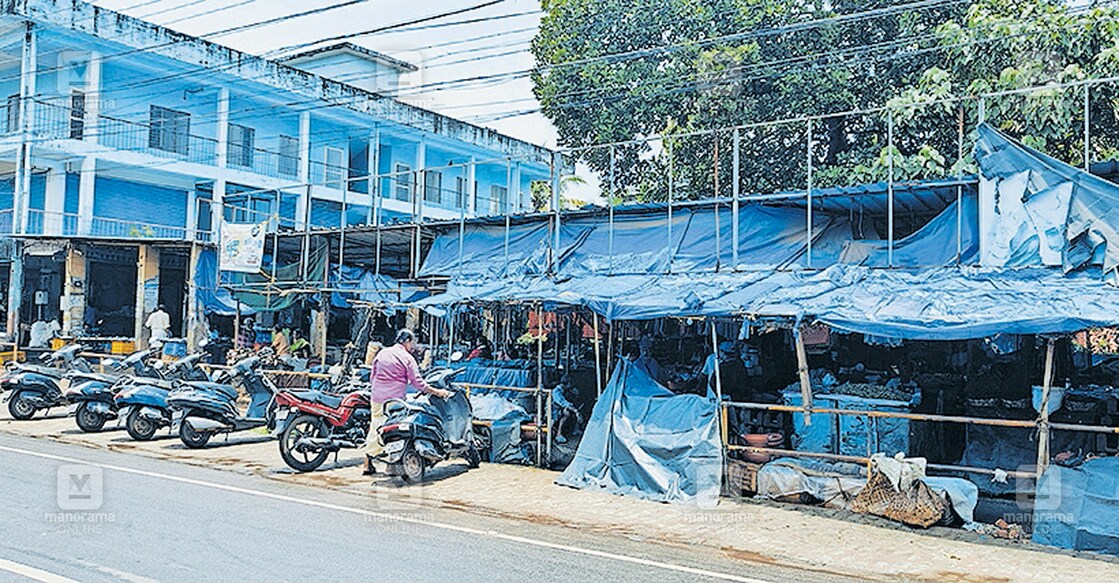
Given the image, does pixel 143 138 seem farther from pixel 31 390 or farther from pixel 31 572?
pixel 31 572

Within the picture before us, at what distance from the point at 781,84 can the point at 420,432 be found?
15.7 m

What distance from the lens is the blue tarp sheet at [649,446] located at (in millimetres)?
9836

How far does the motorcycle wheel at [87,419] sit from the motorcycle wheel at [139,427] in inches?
40.3

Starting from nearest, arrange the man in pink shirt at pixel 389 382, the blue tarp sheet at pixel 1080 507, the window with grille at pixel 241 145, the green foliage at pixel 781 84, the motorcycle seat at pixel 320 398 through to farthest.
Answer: the blue tarp sheet at pixel 1080 507 < the man in pink shirt at pixel 389 382 < the motorcycle seat at pixel 320 398 < the green foliage at pixel 781 84 < the window with grille at pixel 241 145

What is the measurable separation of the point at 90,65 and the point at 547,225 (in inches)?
590

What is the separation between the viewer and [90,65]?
77.8 feet

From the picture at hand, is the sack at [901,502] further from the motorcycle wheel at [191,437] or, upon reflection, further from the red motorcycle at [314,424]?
the motorcycle wheel at [191,437]

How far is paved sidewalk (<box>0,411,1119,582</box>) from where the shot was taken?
7.24 m

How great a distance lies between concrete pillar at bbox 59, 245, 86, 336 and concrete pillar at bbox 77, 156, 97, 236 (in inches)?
79.5

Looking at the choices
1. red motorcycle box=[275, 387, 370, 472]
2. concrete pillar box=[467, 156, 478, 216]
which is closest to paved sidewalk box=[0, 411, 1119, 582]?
red motorcycle box=[275, 387, 370, 472]

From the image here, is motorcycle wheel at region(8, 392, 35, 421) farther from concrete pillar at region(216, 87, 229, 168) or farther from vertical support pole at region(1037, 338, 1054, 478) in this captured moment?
vertical support pole at region(1037, 338, 1054, 478)

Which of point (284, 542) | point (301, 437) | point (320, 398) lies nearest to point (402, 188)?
point (320, 398)

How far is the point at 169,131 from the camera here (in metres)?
26.3

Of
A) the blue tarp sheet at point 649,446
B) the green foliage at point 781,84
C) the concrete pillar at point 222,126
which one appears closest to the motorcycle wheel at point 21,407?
the blue tarp sheet at point 649,446
